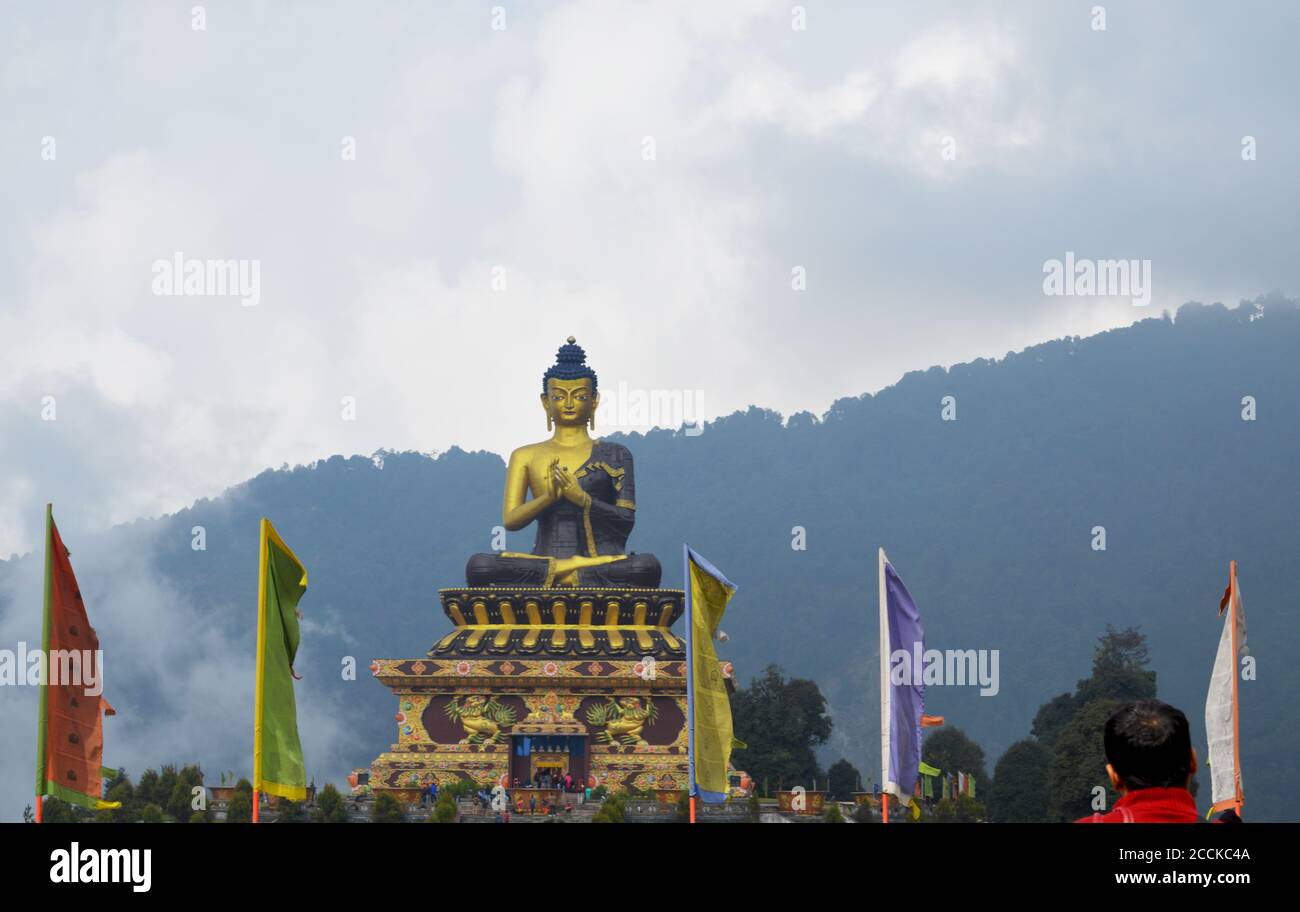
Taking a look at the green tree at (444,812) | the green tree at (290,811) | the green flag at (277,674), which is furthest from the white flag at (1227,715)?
the green tree at (290,811)

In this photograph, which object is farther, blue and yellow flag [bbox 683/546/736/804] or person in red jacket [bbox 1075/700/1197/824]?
blue and yellow flag [bbox 683/546/736/804]

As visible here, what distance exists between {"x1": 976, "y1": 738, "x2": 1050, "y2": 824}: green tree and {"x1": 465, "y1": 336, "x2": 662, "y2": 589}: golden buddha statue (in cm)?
1435

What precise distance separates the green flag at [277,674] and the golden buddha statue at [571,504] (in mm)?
22867

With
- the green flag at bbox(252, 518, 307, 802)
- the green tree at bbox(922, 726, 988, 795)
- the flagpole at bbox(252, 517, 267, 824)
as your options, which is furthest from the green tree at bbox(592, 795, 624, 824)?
the green tree at bbox(922, 726, 988, 795)

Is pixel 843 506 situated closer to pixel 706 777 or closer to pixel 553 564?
pixel 553 564

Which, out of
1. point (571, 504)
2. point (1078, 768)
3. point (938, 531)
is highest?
point (938, 531)

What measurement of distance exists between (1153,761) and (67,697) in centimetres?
1474

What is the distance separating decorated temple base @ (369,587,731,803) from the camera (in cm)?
3856

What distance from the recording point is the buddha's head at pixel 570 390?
42281 mm

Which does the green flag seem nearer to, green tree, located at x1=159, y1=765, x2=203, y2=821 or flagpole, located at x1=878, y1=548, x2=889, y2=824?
flagpole, located at x1=878, y1=548, x2=889, y2=824

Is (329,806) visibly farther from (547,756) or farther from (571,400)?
(571,400)

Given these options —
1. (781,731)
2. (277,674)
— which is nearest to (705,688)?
(277,674)

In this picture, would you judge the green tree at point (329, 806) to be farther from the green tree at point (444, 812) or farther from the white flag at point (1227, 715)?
the white flag at point (1227, 715)

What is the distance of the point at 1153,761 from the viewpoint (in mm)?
5320
